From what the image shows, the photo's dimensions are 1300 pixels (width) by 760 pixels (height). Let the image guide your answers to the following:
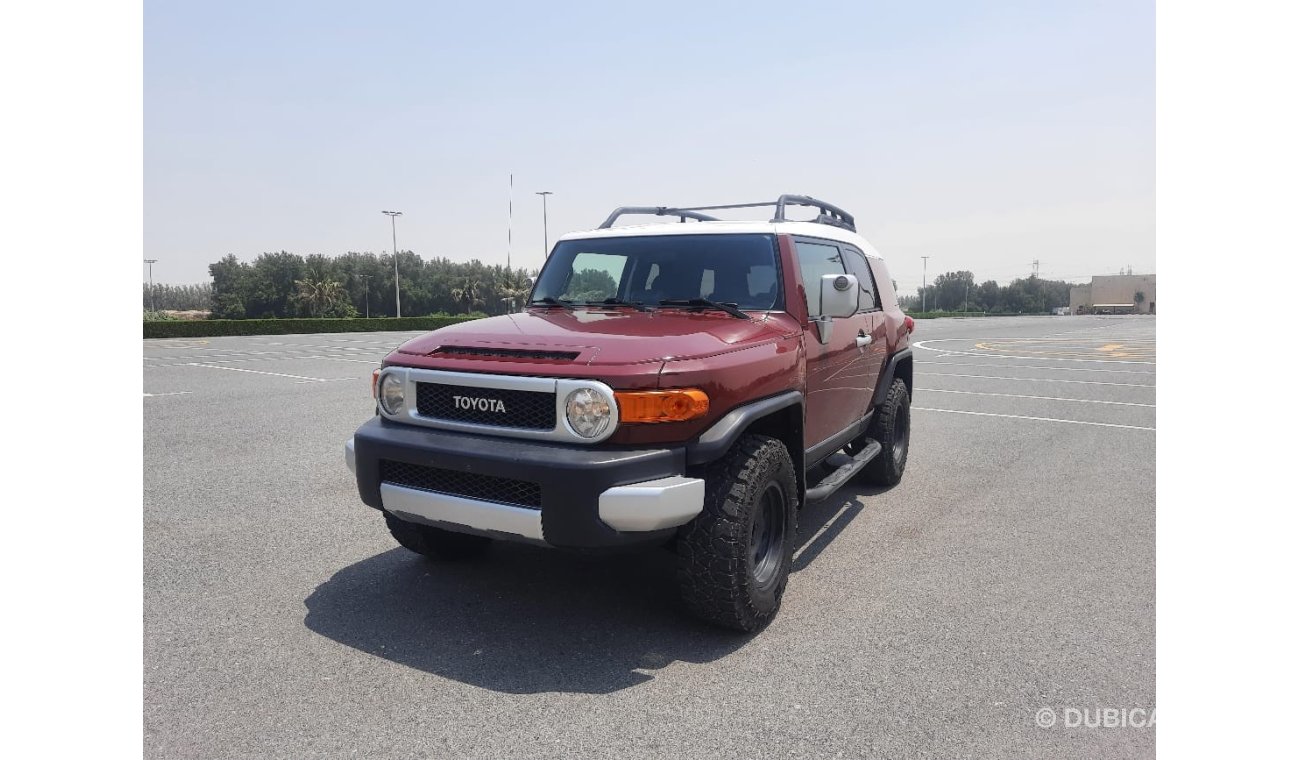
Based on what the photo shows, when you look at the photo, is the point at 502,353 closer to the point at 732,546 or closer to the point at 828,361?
the point at 732,546

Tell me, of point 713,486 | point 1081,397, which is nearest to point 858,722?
point 713,486

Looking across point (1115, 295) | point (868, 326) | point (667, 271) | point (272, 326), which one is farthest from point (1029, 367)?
point (1115, 295)

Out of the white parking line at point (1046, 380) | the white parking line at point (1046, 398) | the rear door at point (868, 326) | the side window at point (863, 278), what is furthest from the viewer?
the white parking line at point (1046, 380)

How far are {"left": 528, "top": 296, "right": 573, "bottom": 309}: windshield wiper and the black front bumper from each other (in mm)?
1518

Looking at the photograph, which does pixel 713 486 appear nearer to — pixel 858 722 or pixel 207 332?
pixel 858 722

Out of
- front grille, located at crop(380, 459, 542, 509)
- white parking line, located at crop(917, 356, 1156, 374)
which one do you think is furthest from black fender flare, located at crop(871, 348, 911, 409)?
white parking line, located at crop(917, 356, 1156, 374)

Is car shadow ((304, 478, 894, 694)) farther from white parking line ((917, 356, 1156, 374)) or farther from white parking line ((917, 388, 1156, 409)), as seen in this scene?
white parking line ((917, 356, 1156, 374))

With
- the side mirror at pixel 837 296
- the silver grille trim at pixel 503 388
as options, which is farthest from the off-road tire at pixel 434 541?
the side mirror at pixel 837 296

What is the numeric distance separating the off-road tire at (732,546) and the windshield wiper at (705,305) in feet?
2.61

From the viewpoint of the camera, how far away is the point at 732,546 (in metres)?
3.57

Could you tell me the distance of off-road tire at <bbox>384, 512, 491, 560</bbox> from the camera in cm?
450

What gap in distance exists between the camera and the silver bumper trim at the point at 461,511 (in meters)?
3.38

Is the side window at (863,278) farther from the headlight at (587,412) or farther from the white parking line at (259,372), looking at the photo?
the white parking line at (259,372)

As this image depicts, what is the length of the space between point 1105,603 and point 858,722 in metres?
1.98
